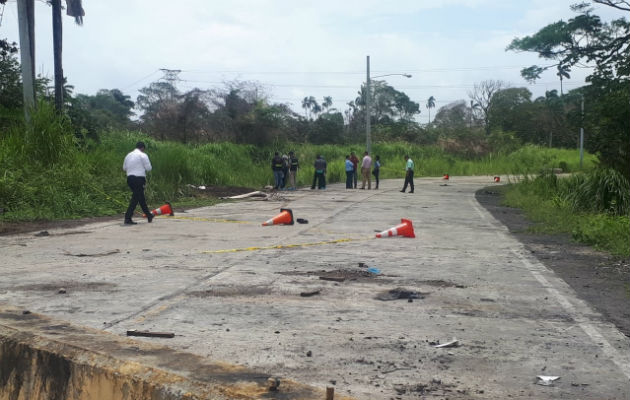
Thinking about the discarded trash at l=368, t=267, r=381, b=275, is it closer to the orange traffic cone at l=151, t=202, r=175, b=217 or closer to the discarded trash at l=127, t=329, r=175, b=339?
the discarded trash at l=127, t=329, r=175, b=339

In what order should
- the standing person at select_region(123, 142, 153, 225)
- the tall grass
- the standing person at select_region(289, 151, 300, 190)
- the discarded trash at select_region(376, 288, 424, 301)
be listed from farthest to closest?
the standing person at select_region(289, 151, 300, 190)
the standing person at select_region(123, 142, 153, 225)
the tall grass
the discarded trash at select_region(376, 288, 424, 301)

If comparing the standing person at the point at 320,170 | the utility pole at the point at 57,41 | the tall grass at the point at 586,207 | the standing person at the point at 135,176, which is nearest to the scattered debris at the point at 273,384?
the tall grass at the point at 586,207

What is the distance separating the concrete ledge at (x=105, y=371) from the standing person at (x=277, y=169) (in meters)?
25.2

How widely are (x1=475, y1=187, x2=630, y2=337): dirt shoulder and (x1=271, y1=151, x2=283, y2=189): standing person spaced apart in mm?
15952

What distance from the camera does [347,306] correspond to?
6.93 m

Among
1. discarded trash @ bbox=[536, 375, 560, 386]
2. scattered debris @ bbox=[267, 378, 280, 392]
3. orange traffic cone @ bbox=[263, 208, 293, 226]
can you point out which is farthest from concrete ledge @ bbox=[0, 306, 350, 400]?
orange traffic cone @ bbox=[263, 208, 293, 226]

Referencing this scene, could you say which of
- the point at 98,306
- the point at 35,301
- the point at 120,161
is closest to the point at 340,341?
the point at 98,306

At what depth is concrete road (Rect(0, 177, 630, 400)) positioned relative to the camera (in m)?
4.81

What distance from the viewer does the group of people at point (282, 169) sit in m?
30.1

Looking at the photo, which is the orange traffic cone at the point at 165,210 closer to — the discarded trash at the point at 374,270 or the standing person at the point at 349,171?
the discarded trash at the point at 374,270

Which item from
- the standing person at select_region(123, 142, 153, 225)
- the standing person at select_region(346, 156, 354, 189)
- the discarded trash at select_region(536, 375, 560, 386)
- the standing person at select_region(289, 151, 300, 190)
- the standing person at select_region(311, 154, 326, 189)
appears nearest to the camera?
the discarded trash at select_region(536, 375, 560, 386)

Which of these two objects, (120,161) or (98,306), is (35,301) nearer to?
(98,306)

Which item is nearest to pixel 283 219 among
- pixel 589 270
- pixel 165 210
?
pixel 165 210

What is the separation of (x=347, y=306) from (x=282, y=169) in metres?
23.9
